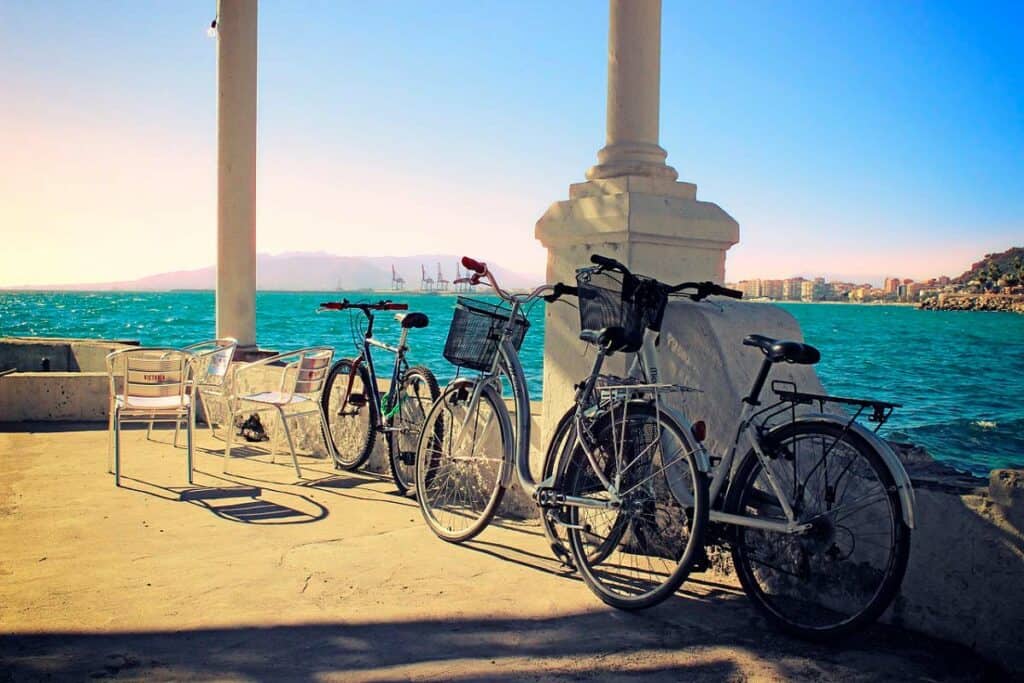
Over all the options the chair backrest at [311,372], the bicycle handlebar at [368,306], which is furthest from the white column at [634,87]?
the chair backrest at [311,372]

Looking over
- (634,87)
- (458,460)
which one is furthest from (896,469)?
(634,87)

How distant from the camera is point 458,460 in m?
4.55

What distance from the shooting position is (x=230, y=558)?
161 inches

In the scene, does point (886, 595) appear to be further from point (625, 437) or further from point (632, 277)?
point (632, 277)

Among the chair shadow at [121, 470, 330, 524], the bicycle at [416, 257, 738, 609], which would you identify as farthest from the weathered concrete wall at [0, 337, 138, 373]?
the bicycle at [416, 257, 738, 609]

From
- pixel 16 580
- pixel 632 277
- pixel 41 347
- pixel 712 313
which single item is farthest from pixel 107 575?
pixel 41 347

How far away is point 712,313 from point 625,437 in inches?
30.8

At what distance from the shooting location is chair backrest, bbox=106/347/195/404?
19.1 ft

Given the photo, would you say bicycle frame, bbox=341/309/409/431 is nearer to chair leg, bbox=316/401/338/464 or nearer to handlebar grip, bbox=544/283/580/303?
chair leg, bbox=316/401/338/464

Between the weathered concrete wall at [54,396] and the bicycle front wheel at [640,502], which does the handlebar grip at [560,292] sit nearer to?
the bicycle front wheel at [640,502]

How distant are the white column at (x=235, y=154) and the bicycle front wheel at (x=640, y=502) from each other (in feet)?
19.3

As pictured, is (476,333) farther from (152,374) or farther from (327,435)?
(152,374)

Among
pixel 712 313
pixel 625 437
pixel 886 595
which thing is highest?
pixel 712 313

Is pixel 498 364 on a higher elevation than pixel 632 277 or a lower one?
lower
